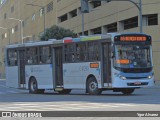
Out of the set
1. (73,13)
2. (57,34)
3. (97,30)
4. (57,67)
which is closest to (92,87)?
(57,67)

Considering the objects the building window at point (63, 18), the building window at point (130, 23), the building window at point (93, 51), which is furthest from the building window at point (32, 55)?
the building window at point (63, 18)

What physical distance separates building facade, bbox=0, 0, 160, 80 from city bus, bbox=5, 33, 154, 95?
19557mm

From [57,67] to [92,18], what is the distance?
114 feet

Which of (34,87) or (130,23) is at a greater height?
(130,23)

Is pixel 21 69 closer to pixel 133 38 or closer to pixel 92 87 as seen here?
pixel 92 87

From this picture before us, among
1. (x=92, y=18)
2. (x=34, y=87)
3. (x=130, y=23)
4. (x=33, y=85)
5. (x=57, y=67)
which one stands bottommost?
(x=34, y=87)

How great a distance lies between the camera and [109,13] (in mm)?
54781

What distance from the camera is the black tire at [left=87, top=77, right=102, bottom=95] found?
929 inches

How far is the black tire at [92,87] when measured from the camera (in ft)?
77.4

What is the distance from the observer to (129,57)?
74.3ft

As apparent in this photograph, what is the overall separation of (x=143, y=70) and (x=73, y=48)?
4296 mm

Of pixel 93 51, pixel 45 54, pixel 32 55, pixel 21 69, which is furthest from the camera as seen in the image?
pixel 21 69

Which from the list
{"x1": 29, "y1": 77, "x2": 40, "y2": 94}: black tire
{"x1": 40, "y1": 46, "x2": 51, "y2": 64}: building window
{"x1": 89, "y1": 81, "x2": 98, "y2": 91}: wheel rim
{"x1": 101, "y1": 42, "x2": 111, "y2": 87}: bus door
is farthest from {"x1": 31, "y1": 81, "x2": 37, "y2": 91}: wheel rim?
{"x1": 101, "y1": 42, "x2": 111, "y2": 87}: bus door

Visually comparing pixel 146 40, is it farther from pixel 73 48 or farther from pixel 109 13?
pixel 109 13
